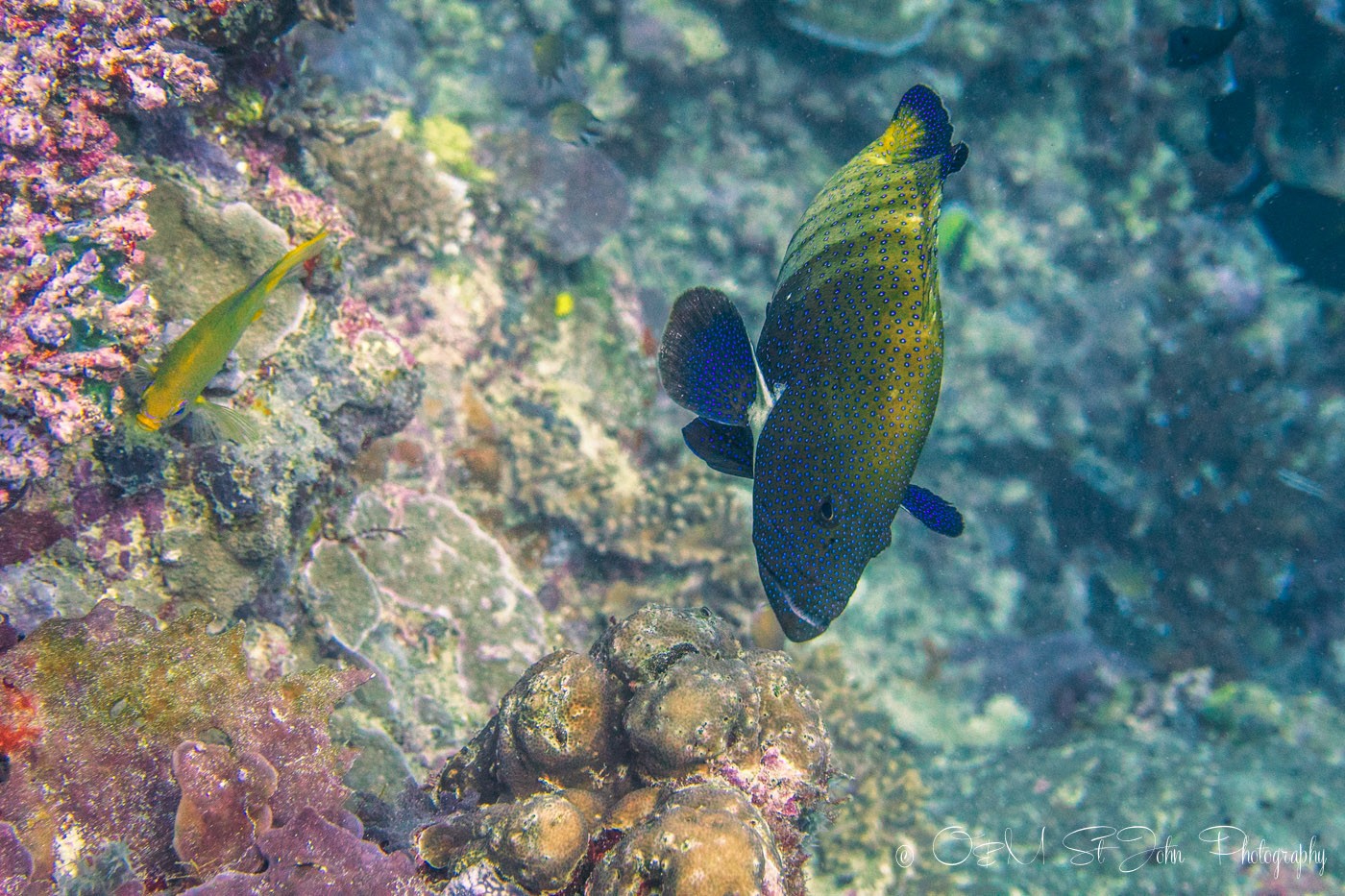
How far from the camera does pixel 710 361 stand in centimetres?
160

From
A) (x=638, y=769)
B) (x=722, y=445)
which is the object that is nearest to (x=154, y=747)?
(x=638, y=769)

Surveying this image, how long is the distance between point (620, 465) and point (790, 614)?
4.79 m

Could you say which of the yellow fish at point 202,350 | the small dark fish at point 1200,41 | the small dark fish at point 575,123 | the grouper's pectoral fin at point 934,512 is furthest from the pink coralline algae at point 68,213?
the small dark fish at point 1200,41

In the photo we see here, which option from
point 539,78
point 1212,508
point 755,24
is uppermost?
point 755,24

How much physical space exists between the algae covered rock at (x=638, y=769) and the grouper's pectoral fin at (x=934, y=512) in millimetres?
987

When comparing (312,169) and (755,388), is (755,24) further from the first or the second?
(755,388)

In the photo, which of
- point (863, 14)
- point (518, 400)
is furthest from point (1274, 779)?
point (863, 14)

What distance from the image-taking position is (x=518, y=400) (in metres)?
6.02

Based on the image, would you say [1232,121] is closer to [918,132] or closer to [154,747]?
[918,132]

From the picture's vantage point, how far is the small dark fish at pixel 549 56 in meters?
6.84

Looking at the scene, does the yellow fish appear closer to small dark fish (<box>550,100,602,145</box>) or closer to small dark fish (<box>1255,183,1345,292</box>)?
small dark fish (<box>550,100,602,145</box>)

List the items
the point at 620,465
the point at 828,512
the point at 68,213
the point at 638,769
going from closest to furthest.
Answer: the point at 828,512
the point at 638,769
the point at 68,213
the point at 620,465

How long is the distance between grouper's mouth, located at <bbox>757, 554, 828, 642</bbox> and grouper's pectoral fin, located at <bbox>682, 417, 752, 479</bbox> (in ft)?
0.97

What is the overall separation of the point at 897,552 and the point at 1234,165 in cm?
593
